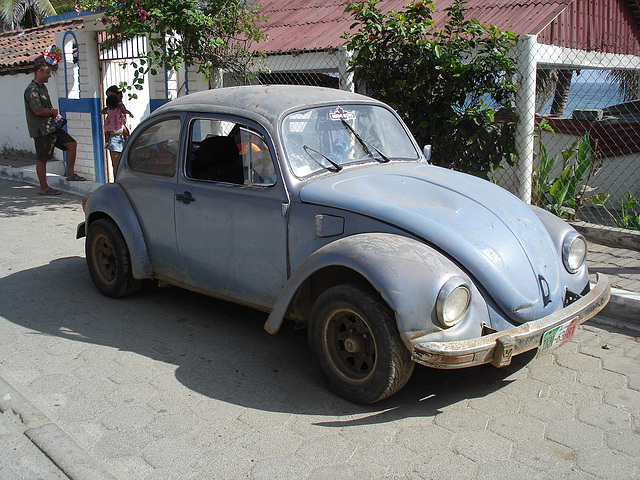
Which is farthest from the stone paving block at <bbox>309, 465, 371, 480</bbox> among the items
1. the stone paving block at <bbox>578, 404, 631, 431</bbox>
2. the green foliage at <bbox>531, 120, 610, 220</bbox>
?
the green foliage at <bbox>531, 120, 610, 220</bbox>

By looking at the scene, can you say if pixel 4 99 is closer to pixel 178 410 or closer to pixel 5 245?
pixel 5 245

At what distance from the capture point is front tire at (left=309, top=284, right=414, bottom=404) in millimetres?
3398

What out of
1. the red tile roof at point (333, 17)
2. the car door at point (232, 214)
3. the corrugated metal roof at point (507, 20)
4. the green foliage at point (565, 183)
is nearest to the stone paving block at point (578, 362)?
the car door at point (232, 214)

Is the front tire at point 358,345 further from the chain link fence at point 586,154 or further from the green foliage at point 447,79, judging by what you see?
the chain link fence at point 586,154

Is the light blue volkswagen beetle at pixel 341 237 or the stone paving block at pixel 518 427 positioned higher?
the light blue volkswagen beetle at pixel 341 237

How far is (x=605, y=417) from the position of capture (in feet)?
11.5

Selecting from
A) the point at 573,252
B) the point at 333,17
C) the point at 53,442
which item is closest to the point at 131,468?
the point at 53,442

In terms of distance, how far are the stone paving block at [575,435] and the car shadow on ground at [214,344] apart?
1.68 ft

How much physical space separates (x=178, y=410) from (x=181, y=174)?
6.17ft

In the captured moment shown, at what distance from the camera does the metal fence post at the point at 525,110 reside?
6723 mm

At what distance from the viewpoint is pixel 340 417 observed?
11.6 ft

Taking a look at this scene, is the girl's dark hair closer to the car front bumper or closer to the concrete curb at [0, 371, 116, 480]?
the concrete curb at [0, 371, 116, 480]

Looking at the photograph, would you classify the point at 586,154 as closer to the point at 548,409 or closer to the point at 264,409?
the point at 548,409

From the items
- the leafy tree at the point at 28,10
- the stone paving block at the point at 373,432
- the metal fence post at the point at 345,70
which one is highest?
the leafy tree at the point at 28,10
